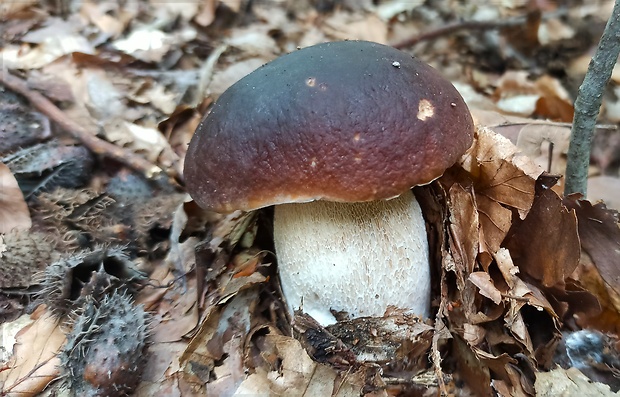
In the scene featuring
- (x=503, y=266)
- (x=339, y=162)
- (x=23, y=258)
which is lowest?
(x=23, y=258)

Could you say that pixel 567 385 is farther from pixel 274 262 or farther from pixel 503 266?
pixel 274 262

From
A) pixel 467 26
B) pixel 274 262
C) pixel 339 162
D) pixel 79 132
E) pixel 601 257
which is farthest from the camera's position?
pixel 467 26

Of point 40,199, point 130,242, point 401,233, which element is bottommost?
point 130,242

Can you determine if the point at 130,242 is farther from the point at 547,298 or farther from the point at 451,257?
the point at 547,298

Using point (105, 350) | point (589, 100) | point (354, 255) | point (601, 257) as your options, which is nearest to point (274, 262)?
point (354, 255)

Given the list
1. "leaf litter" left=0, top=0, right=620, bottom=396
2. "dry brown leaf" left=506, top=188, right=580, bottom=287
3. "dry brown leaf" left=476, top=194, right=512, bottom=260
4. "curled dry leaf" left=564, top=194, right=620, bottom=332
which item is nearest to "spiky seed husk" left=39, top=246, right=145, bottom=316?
"leaf litter" left=0, top=0, right=620, bottom=396

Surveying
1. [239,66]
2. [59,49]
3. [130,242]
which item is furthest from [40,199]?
[59,49]

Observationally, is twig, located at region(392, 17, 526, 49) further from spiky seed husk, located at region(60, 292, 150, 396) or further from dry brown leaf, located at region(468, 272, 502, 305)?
spiky seed husk, located at region(60, 292, 150, 396)
